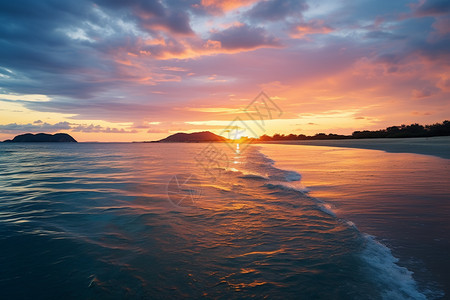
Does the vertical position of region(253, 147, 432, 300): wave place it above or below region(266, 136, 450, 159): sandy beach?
below

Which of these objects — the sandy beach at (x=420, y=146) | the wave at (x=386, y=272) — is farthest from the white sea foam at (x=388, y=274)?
the sandy beach at (x=420, y=146)

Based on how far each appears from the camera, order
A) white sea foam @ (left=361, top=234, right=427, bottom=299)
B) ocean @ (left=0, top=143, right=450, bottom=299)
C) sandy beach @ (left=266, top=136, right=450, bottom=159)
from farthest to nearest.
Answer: sandy beach @ (left=266, top=136, right=450, bottom=159), ocean @ (left=0, top=143, right=450, bottom=299), white sea foam @ (left=361, top=234, right=427, bottom=299)

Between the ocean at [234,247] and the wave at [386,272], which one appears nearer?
the wave at [386,272]

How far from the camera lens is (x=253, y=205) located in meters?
8.27

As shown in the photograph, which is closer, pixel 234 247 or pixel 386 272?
pixel 386 272

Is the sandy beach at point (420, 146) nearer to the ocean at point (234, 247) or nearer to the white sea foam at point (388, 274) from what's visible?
the ocean at point (234, 247)

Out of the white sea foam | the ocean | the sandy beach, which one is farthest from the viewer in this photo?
the sandy beach

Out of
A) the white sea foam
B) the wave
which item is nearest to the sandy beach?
the wave

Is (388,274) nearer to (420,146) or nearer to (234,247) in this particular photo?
(234,247)

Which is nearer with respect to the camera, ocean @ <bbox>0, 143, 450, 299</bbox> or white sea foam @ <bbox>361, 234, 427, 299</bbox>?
white sea foam @ <bbox>361, 234, 427, 299</bbox>

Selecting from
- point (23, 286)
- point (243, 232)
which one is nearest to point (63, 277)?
point (23, 286)

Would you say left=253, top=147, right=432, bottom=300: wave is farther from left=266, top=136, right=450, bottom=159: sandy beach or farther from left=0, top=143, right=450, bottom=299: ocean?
left=266, top=136, right=450, bottom=159: sandy beach

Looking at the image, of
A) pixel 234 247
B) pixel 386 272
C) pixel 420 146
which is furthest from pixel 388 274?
pixel 420 146

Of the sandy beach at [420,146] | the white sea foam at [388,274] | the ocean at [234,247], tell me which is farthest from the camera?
the sandy beach at [420,146]
